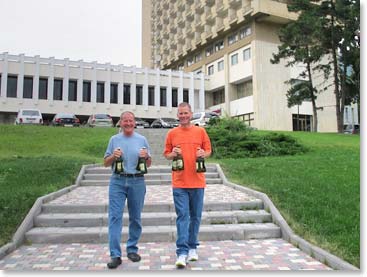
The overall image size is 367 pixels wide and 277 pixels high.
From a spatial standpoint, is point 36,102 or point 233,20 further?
point 233,20

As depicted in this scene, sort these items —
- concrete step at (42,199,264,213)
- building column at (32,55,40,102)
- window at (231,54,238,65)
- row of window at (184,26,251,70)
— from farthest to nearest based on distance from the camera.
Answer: window at (231,54,238,65)
row of window at (184,26,251,70)
building column at (32,55,40,102)
concrete step at (42,199,264,213)

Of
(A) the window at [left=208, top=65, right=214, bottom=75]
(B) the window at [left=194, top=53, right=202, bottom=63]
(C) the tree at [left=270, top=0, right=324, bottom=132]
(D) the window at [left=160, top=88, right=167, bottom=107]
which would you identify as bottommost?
(D) the window at [left=160, top=88, right=167, bottom=107]

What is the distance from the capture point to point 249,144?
1712 centimetres

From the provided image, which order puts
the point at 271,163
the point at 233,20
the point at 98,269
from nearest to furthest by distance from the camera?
the point at 98,269 < the point at 271,163 < the point at 233,20

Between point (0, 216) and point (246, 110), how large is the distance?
3848 centimetres

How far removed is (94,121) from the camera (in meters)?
32.1

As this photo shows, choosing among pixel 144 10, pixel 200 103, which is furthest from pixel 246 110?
pixel 144 10

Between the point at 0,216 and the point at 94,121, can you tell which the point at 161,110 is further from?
the point at 0,216

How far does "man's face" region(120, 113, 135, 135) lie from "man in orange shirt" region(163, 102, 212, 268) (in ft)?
1.65

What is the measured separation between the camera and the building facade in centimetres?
4150

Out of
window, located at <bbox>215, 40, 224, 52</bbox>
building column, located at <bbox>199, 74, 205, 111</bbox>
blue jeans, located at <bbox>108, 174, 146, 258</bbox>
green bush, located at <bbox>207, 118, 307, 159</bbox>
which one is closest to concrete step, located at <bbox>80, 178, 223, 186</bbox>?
green bush, located at <bbox>207, 118, 307, 159</bbox>

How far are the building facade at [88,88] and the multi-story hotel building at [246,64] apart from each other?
12.3 feet

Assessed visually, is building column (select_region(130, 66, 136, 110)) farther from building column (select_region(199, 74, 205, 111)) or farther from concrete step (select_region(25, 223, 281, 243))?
concrete step (select_region(25, 223, 281, 243))

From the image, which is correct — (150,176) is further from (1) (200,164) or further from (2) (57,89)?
(2) (57,89)
